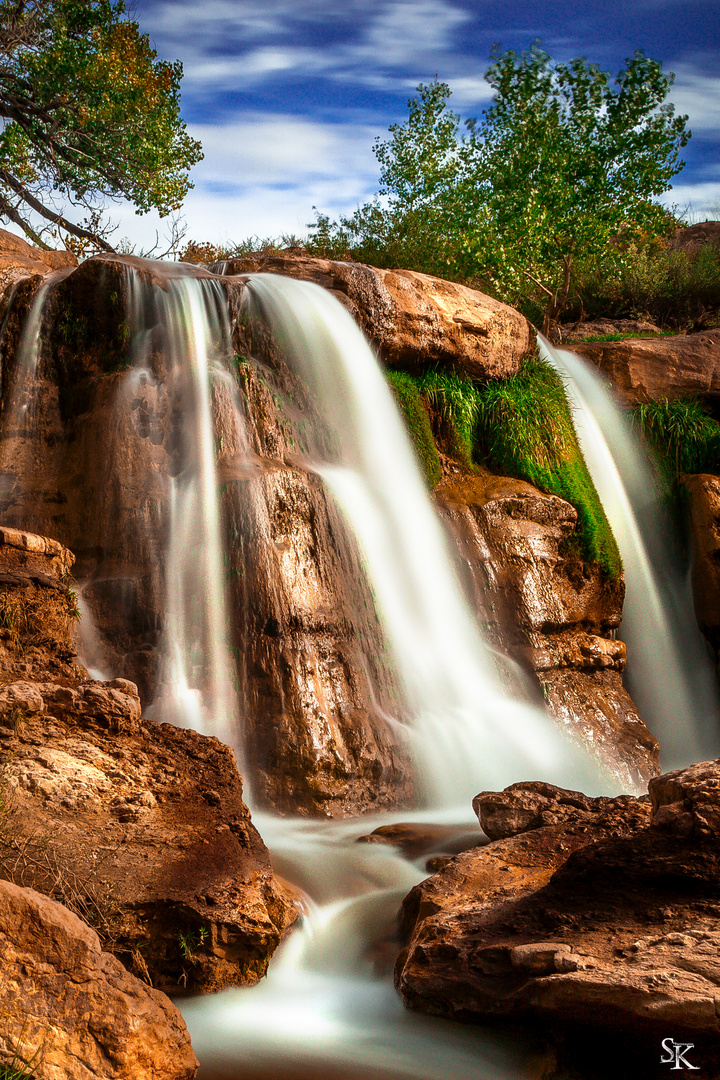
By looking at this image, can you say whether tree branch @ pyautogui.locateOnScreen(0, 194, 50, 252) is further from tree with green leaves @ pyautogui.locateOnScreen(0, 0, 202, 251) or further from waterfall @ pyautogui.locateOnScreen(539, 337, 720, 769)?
waterfall @ pyautogui.locateOnScreen(539, 337, 720, 769)

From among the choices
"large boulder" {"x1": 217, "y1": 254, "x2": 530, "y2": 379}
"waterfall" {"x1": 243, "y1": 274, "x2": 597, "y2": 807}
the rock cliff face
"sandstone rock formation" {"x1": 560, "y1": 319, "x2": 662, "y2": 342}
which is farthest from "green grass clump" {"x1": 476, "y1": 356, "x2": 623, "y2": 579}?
"sandstone rock formation" {"x1": 560, "y1": 319, "x2": 662, "y2": 342}

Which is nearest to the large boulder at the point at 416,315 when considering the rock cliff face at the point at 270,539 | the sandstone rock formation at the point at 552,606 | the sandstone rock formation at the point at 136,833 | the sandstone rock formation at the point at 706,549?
the rock cliff face at the point at 270,539

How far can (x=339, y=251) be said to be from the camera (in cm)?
1773

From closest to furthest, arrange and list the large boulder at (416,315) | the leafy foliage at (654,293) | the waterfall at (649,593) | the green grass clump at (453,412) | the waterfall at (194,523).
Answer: the waterfall at (194,523) < the waterfall at (649,593) < the large boulder at (416,315) < the green grass clump at (453,412) < the leafy foliage at (654,293)

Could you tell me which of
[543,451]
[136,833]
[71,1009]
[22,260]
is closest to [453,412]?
[543,451]

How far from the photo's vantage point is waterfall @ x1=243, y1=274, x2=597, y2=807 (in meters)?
6.57

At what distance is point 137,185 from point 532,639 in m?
12.4

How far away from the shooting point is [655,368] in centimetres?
1144

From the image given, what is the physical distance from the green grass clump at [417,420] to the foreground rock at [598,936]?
5.22 m

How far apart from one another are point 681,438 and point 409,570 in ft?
16.7

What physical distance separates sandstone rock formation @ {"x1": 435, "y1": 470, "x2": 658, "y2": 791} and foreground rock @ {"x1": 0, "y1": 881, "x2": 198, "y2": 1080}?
5.25 meters

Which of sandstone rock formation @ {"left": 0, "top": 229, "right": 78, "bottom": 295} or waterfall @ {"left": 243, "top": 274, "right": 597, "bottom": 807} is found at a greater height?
sandstone rock formation @ {"left": 0, "top": 229, "right": 78, "bottom": 295}

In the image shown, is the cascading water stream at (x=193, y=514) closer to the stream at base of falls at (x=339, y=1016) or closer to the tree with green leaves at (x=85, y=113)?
the stream at base of falls at (x=339, y=1016)

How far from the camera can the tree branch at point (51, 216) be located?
15812mm
